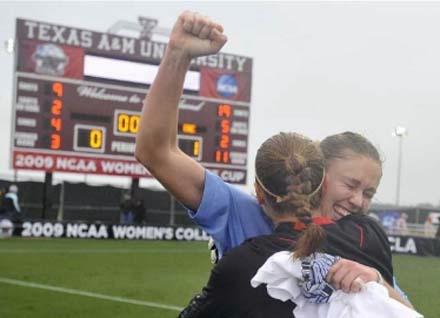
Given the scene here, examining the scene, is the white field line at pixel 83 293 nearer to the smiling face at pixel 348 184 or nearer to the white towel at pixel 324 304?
the smiling face at pixel 348 184

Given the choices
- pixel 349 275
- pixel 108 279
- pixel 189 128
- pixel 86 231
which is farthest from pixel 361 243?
pixel 189 128

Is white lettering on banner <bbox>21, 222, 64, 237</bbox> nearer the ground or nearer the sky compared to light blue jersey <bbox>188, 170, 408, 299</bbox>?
nearer the ground

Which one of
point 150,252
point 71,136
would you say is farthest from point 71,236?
point 150,252

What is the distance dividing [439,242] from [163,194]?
486 inches

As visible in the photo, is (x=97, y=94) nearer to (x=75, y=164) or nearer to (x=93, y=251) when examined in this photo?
(x=75, y=164)

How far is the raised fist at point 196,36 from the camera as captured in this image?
69.4 inches

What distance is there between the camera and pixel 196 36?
1.78 metres

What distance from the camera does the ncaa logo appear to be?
22484mm

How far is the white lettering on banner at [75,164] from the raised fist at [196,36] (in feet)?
61.0

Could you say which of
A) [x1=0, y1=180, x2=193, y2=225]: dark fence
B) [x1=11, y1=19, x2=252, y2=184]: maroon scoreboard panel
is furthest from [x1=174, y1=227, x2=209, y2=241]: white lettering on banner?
[x1=11, y1=19, x2=252, y2=184]: maroon scoreboard panel

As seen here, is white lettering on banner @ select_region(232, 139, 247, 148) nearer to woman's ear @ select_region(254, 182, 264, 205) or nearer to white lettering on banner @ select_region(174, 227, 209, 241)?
white lettering on banner @ select_region(174, 227, 209, 241)

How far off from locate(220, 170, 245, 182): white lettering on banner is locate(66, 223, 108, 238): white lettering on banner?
429 centimetres

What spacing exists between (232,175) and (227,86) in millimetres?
3000

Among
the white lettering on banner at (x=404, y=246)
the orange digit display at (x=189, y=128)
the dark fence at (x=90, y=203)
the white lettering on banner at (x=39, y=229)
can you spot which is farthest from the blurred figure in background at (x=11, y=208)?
the white lettering on banner at (x=404, y=246)
